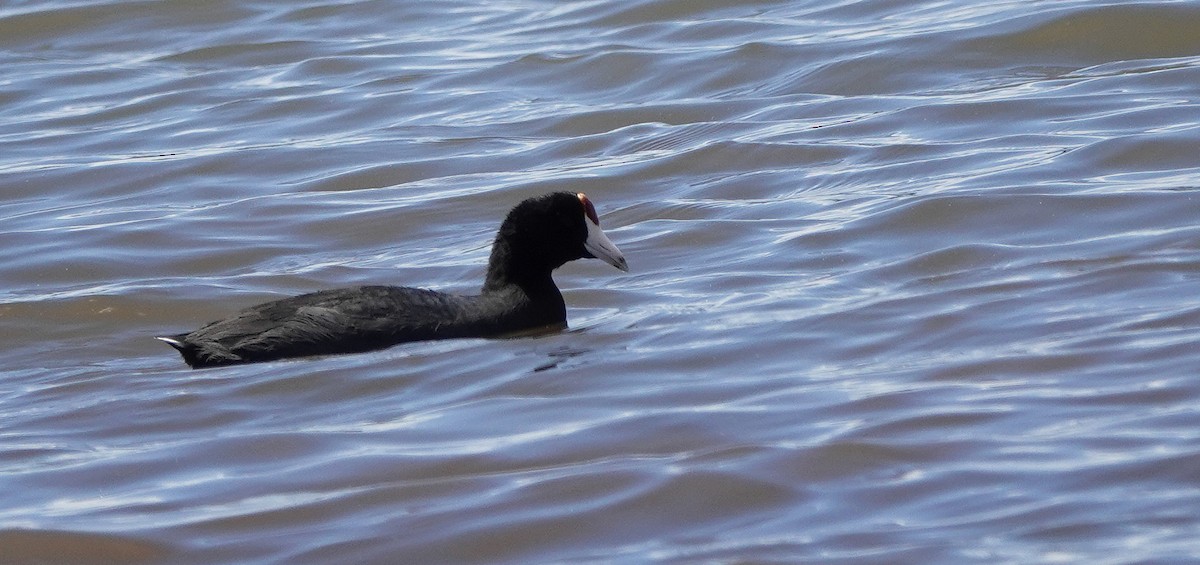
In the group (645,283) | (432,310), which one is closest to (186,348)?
(432,310)

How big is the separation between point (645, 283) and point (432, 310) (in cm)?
140

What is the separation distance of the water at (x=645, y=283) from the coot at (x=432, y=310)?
0.48ft

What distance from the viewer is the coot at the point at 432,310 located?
283 inches

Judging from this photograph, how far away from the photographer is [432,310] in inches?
292

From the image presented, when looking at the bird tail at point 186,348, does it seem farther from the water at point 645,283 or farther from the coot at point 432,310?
the water at point 645,283

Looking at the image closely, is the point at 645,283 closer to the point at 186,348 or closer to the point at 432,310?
the point at 432,310

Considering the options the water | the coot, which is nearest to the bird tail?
the coot

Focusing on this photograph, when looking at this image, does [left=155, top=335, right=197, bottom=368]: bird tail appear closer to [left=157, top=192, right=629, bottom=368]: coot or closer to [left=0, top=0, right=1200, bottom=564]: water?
[left=157, top=192, right=629, bottom=368]: coot

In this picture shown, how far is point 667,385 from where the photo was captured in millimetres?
6133

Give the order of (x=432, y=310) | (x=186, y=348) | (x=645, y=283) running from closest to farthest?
(x=186, y=348), (x=432, y=310), (x=645, y=283)

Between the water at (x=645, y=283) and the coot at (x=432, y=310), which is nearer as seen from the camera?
the water at (x=645, y=283)

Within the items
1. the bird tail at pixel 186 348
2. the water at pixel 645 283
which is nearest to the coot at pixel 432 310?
the bird tail at pixel 186 348

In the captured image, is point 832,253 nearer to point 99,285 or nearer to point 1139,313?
point 1139,313

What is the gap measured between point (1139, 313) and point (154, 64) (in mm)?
11650
